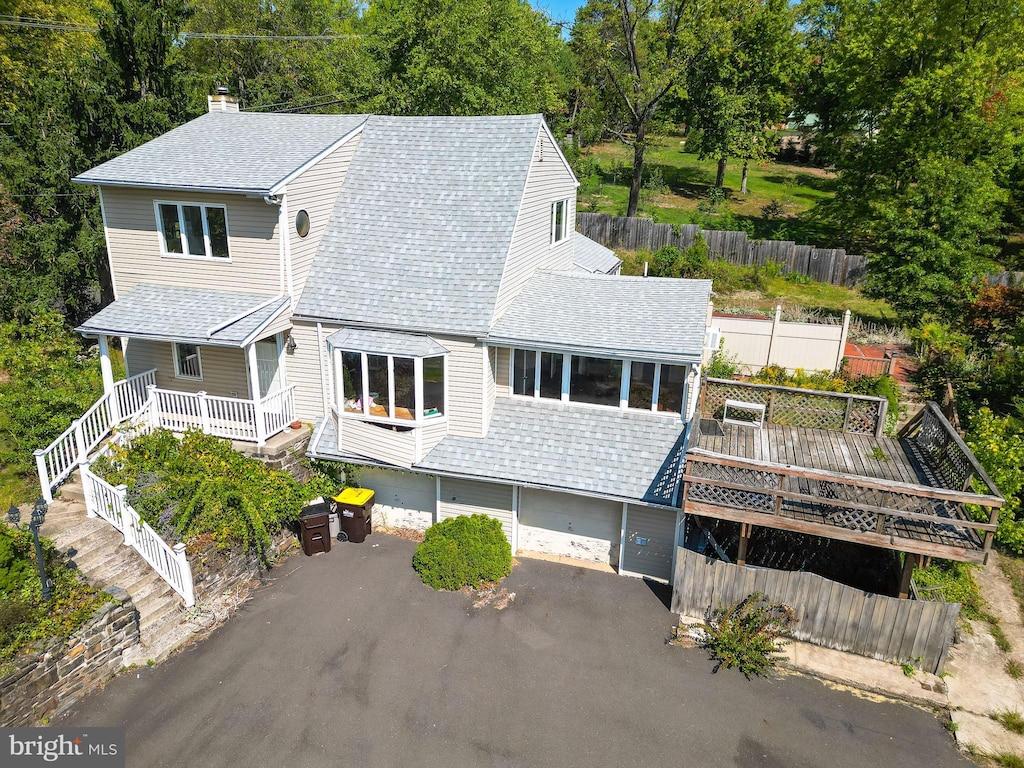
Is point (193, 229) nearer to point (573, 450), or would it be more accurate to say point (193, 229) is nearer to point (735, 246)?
point (573, 450)

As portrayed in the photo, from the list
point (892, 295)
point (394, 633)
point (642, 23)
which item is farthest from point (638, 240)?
point (394, 633)

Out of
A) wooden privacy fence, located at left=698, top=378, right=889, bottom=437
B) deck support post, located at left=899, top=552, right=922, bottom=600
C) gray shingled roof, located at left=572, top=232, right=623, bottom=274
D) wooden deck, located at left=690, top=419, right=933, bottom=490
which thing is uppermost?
gray shingled roof, located at left=572, top=232, right=623, bottom=274

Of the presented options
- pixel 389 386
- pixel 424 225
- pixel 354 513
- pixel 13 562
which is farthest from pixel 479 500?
pixel 13 562

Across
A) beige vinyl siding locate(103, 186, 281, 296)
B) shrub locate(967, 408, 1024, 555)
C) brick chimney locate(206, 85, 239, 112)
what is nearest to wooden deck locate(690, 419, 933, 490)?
shrub locate(967, 408, 1024, 555)

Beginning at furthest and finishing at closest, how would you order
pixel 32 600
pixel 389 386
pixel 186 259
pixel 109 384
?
pixel 186 259 → pixel 109 384 → pixel 389 386 → pixel 32 600

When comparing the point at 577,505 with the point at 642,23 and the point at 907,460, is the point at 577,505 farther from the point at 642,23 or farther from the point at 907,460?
the point at 642,23

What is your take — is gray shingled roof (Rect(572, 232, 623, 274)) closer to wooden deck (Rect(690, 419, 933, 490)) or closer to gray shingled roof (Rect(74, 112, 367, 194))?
gray shingled roof (Rect(74, 112, 367, 194))
